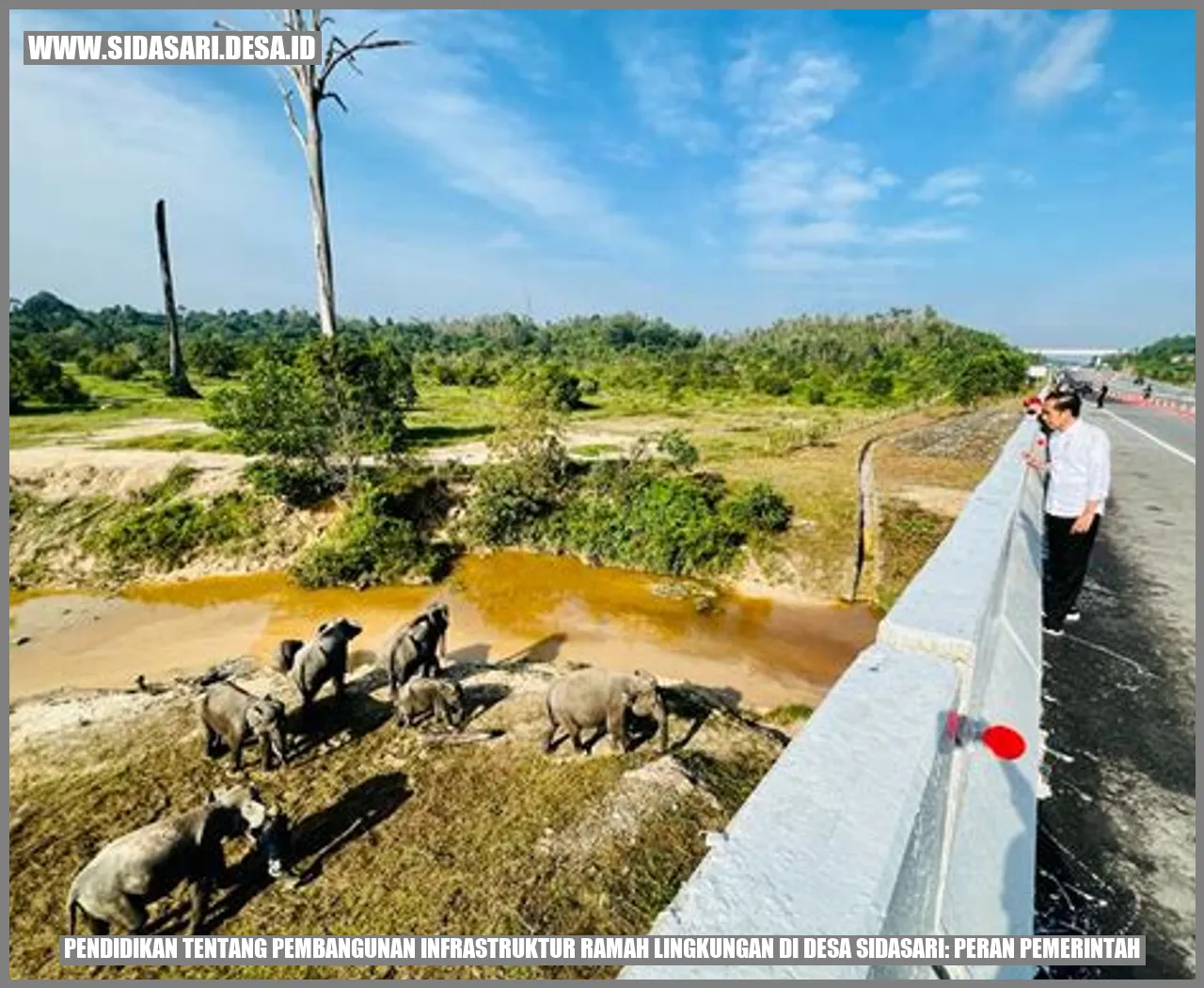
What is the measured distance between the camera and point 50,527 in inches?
601

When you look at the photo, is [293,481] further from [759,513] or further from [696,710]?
[696,710]

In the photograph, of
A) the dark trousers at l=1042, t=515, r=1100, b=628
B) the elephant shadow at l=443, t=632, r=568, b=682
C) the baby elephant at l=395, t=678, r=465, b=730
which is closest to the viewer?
the dark trousers at l=1042, t=515, r=1100, b=628

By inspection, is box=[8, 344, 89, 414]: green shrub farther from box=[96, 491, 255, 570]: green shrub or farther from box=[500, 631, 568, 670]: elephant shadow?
box=[500, 631, 568, 670]: elephant shadow

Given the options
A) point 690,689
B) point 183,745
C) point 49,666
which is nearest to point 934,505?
point 690,689

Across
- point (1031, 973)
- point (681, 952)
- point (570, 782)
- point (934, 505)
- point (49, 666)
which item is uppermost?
point (681, 952)

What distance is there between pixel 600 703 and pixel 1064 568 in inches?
171

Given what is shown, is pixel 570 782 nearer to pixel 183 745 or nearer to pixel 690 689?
pixel 690 689

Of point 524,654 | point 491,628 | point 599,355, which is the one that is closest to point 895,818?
point 524,654

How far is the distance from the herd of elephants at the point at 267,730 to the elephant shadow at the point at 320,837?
0.15 metres

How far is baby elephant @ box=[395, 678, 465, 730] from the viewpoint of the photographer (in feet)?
23.4

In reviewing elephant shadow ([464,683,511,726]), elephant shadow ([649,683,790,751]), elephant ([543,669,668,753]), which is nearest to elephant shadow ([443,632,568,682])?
elephant shadow ([464,683,511,726])

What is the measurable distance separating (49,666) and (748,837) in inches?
512

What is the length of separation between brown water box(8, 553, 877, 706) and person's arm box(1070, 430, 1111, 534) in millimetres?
6074

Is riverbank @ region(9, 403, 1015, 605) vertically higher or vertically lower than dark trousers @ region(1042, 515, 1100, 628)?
lower
